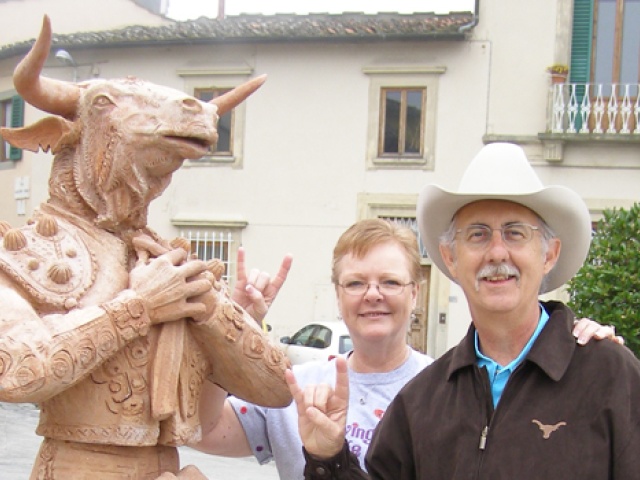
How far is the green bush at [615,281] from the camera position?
7309 millimetres

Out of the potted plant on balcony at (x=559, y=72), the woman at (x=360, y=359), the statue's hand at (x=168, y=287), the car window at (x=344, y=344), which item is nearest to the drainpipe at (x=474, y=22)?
the potted plant on balcony at (x=559, y=72)

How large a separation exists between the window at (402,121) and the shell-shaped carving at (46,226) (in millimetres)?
11604

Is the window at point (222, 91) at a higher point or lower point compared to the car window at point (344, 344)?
higher

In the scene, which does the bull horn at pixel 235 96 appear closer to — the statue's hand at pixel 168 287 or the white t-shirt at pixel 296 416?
the statue's hand at pixel 168 287

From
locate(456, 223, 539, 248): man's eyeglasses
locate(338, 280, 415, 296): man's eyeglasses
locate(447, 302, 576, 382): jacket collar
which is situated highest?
locate(456, 223, 539, 248): man's eyeglasses

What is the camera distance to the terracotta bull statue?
76.9 inches

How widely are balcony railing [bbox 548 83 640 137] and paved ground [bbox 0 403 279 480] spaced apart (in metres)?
7.44

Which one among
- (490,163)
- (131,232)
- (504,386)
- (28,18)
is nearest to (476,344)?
(504,386)

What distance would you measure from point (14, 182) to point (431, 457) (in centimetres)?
1445

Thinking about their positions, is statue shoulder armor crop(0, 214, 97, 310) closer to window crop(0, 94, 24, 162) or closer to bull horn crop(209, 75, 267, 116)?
bull horn crop(209, 75, 267, 116)

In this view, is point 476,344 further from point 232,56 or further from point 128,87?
point 232,56

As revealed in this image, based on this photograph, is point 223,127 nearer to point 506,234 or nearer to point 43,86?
point 43,86

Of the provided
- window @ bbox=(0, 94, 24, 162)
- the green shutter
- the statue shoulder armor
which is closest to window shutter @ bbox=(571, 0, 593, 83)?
the green shutter

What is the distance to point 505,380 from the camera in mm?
2154
